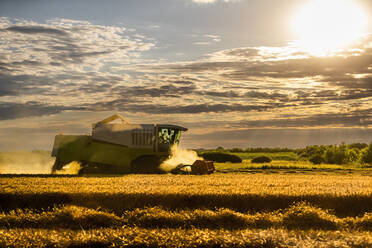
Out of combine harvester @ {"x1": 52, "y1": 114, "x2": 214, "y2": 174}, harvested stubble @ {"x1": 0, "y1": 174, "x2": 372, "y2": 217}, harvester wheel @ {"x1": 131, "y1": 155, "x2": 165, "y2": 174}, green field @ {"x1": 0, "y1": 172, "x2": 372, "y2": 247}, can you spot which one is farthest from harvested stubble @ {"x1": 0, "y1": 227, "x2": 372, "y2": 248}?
harvester wheel @ {"x1": 131, "y1": 155, "x2": 165, "y2": 174}

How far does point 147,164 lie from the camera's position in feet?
83.2

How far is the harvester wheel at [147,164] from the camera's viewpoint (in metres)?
25.2

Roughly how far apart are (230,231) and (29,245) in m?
4.92

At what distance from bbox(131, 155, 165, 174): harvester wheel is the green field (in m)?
10.3

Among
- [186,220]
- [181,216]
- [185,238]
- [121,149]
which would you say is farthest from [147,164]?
[185,238]

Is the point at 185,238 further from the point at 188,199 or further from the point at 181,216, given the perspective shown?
the point at 188,199

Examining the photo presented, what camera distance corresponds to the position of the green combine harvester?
82.4 feet

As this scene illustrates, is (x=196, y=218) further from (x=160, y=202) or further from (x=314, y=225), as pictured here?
(x=314, y=225)

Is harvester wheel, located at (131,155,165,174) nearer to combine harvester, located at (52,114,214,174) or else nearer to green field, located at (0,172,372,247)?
combine harvester, located at (52,114,214,174)

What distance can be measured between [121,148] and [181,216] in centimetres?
1448

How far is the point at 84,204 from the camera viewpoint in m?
12.9

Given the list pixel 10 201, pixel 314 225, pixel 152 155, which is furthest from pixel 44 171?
pixel 314 225

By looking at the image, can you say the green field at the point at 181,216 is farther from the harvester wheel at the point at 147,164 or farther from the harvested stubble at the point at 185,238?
the harvester wheel at the point at 147,164

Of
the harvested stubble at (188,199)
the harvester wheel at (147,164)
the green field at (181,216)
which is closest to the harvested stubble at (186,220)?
the green field at (181,216)
